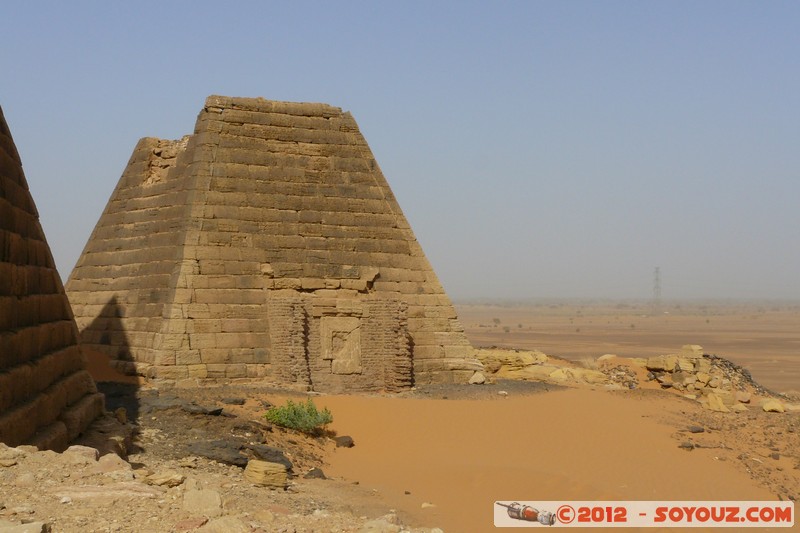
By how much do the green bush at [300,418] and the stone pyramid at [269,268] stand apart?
2687mm

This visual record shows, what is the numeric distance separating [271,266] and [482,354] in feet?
24.8

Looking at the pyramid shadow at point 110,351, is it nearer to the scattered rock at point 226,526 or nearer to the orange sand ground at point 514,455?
the orange sand ground at point 514,455

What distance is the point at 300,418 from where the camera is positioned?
44.4 feet

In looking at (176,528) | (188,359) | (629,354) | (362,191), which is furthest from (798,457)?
(629,354)

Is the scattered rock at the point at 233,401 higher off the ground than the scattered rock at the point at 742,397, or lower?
higher

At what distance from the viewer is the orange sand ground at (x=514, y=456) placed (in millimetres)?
11438

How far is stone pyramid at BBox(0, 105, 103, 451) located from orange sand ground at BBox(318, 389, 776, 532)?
3.57 m

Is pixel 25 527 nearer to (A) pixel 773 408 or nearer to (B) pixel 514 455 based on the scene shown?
(B) pixel 514 455

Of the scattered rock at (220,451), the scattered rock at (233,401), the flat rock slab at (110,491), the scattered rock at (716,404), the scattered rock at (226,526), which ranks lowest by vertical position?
the scattered rock at (716,404)

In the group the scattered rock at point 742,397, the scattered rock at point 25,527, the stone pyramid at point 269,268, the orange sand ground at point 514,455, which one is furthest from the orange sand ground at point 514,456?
the scattered rock at point 25,527

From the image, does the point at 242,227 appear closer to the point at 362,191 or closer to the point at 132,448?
the point at 362,191

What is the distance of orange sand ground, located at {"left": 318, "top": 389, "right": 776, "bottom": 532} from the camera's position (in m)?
11.4

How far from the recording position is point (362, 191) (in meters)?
18.3

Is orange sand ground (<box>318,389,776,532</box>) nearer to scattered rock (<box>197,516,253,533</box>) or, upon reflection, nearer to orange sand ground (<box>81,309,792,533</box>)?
orange sand ground (<box>81,309,792,533</box>)
